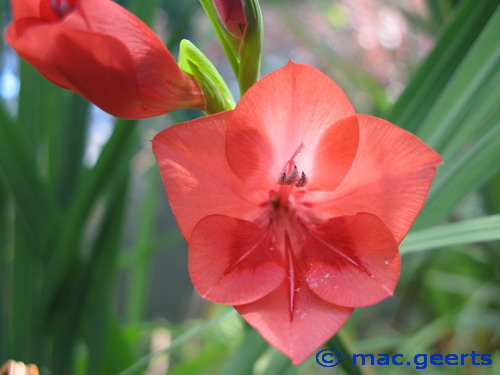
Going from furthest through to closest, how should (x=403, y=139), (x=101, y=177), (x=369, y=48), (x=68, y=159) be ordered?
(x=369, y=48), (x=68, y=159), (x=101, y=177), (x=403, y=139)

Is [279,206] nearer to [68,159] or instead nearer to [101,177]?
[101,177]

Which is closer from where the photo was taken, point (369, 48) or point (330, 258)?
point (330, 258)

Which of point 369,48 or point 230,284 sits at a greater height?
point 230,284

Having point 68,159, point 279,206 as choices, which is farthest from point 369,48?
point 279,206

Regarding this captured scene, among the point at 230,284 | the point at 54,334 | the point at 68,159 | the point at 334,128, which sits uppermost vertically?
the point at 334,128

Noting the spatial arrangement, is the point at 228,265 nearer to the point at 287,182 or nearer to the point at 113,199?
the point at 287,182

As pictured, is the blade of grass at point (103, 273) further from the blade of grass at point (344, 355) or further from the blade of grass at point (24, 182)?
the blade of grass at point (344, 355)

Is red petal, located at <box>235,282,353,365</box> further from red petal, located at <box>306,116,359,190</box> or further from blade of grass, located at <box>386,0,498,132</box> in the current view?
blade of grass, located at <box>386,0,498,132</box>
